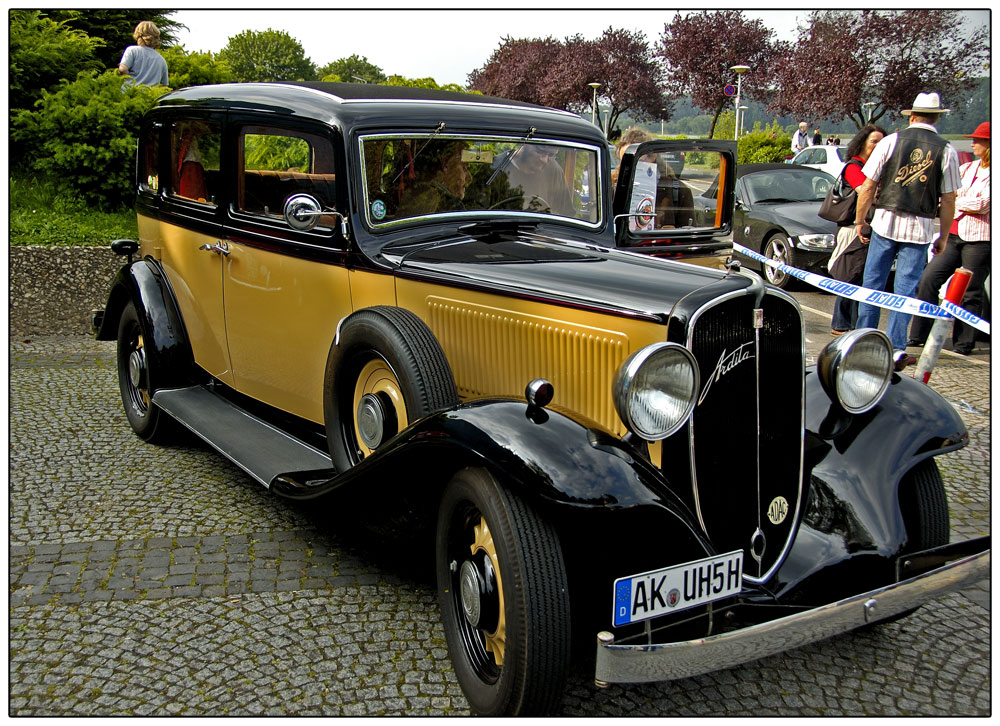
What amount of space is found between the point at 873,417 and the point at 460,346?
4.96ft

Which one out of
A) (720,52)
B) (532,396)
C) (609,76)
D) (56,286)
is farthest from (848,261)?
(609,76)

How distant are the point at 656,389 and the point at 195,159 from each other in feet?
11.0

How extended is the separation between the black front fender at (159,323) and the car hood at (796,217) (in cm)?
743

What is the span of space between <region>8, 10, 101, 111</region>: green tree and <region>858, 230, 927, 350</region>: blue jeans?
8008mm

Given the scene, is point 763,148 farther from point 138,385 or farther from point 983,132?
point 138,385

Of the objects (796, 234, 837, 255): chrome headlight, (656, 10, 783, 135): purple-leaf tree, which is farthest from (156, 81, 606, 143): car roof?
(656, 10, 783, 135): purple-leaf tree

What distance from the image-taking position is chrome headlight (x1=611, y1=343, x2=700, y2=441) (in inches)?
91.0

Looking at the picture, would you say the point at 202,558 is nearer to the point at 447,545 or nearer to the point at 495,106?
the point at 447,545

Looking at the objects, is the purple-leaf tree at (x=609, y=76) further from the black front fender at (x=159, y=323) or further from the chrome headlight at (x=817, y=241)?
the black front fender at (x=159, y=323)

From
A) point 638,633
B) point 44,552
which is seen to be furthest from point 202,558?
point 638,633

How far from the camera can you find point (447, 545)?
260cm

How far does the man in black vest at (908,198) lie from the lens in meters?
6.03

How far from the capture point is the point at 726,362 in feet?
8.35

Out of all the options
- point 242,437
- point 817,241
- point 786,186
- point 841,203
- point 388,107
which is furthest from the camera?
point 786,186
